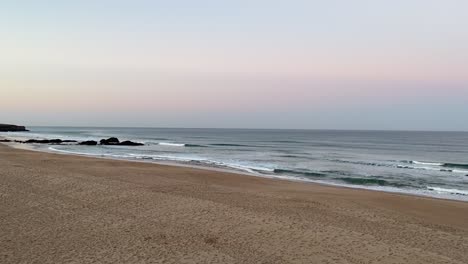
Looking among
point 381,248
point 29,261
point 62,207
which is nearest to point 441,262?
point 381,248

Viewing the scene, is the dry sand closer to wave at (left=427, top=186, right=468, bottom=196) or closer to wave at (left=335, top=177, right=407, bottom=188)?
wave at (left=427, top=186, right=468, bottom=196)

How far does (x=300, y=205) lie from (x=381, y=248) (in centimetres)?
493

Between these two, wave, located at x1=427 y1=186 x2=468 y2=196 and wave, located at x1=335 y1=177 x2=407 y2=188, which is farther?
wave, located at x1=335 y1=177 x2=407 y2=188

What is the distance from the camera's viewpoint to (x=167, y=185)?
56.4 ft

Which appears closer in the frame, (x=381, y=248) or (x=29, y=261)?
(x=29, y=261)

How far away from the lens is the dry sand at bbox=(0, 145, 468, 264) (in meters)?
8.08

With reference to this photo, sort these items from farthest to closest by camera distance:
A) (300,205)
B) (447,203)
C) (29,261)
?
(447,203)
(300,205)
(29,261)

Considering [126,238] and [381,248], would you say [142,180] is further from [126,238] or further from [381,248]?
[381,248]

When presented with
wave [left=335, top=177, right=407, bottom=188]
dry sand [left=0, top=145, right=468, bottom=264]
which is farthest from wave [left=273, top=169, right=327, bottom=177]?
A: dry sand [left=0, top=145, right=468, bottom=264]

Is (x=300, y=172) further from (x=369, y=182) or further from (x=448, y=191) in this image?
(x=448, y=191)

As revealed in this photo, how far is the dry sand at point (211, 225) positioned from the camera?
808cm

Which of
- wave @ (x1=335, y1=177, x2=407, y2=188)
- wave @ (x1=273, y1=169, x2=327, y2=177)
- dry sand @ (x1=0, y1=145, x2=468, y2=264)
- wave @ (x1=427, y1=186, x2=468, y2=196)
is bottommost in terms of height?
wave @ (x1=427, y1=186, x2=468, y2=196)

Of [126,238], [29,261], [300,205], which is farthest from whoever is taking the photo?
[300,205]

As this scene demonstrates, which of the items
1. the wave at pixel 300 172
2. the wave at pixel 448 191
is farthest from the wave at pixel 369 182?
the wave at pixel 300 172
